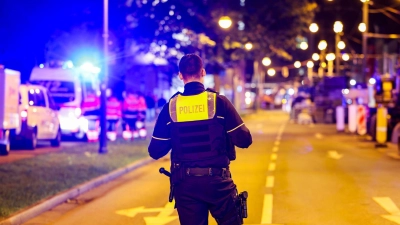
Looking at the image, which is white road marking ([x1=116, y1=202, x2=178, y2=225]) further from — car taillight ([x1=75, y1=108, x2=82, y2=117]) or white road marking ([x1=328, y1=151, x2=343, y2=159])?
car taillight ([x1=75, y1=108, x2=82, y2=117])

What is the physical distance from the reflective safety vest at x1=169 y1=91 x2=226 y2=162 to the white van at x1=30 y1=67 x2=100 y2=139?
60.7ft

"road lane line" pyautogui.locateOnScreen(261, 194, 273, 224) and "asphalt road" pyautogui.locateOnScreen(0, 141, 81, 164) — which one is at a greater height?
"asphalt road" pyautogui.locateOnScreen(0, 141, 81, 164)

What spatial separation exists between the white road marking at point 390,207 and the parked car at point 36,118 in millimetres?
11952

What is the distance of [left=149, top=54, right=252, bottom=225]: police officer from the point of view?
5.11 meters

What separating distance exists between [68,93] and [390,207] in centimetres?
1629

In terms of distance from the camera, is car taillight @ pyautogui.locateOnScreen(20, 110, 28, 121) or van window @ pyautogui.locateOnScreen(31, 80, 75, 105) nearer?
car taillight @ pyautogui.locateOnScreen(20, 110, 28, 121)

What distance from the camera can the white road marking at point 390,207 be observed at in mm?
9330

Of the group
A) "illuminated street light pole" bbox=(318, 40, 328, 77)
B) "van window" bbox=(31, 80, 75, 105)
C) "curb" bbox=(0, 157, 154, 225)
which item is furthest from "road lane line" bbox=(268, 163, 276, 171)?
"illuminated street light pole" bbox=(318, 40, 328, 77)

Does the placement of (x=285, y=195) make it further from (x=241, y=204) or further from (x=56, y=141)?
(x=56, y=141)

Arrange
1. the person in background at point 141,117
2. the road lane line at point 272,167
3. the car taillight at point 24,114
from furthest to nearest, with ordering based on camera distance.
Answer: the person in background at point 141,117
the car taillight at point 24,114
the road lane line at point 272,167

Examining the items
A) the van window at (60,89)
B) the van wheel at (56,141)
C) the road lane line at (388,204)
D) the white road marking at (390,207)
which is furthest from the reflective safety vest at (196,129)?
the van window at (60,89)

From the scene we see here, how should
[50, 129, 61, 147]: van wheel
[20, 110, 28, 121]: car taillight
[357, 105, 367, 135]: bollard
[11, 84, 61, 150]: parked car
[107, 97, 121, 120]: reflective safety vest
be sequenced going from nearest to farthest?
[20, 110, 28, 121]: car taillight < [11, 84, 61, 150]: parked car < [50, 129, 61, 147]: van wheel < [107, 97, 121, 120]: reflective safety vest < [357, 105, 367, 135]: bollard

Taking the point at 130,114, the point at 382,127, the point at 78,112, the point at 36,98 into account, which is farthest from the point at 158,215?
the point at 382,127

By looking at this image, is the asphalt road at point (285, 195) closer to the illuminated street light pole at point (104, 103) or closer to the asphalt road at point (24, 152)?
the illuminated street light pole at point (104, 103)
